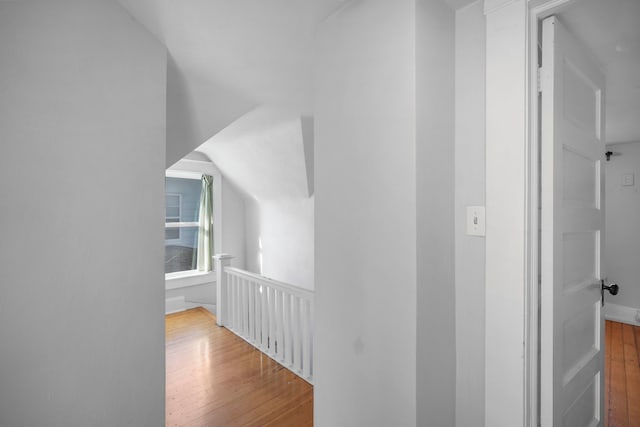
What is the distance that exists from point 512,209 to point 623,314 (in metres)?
4.17

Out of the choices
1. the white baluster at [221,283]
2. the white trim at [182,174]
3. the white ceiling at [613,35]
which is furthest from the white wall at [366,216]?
the white trim at [182,174]

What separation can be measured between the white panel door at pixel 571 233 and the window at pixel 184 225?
4230mm

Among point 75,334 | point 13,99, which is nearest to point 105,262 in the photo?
point 75,334

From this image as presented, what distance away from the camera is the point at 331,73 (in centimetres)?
137

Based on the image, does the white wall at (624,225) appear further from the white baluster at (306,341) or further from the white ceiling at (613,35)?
the white baluster at (306,341)

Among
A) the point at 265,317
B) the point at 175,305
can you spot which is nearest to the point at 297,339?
the point at 265,317

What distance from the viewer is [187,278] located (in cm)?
429

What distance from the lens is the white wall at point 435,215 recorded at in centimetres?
104

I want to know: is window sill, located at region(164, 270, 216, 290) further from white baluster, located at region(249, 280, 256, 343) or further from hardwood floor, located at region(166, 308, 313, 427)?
white baluster, located at region(249, 280, 256, 343)

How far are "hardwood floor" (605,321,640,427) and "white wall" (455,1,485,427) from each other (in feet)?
5.25

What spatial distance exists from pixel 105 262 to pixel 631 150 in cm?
520

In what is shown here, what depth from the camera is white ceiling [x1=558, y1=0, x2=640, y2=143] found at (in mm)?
1128

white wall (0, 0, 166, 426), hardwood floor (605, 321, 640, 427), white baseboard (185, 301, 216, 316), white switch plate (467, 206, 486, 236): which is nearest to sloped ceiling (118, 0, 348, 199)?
white wall (0, 0, 166, 426)

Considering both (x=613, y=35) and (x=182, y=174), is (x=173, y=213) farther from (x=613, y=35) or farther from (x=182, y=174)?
(x=613, y=35)
